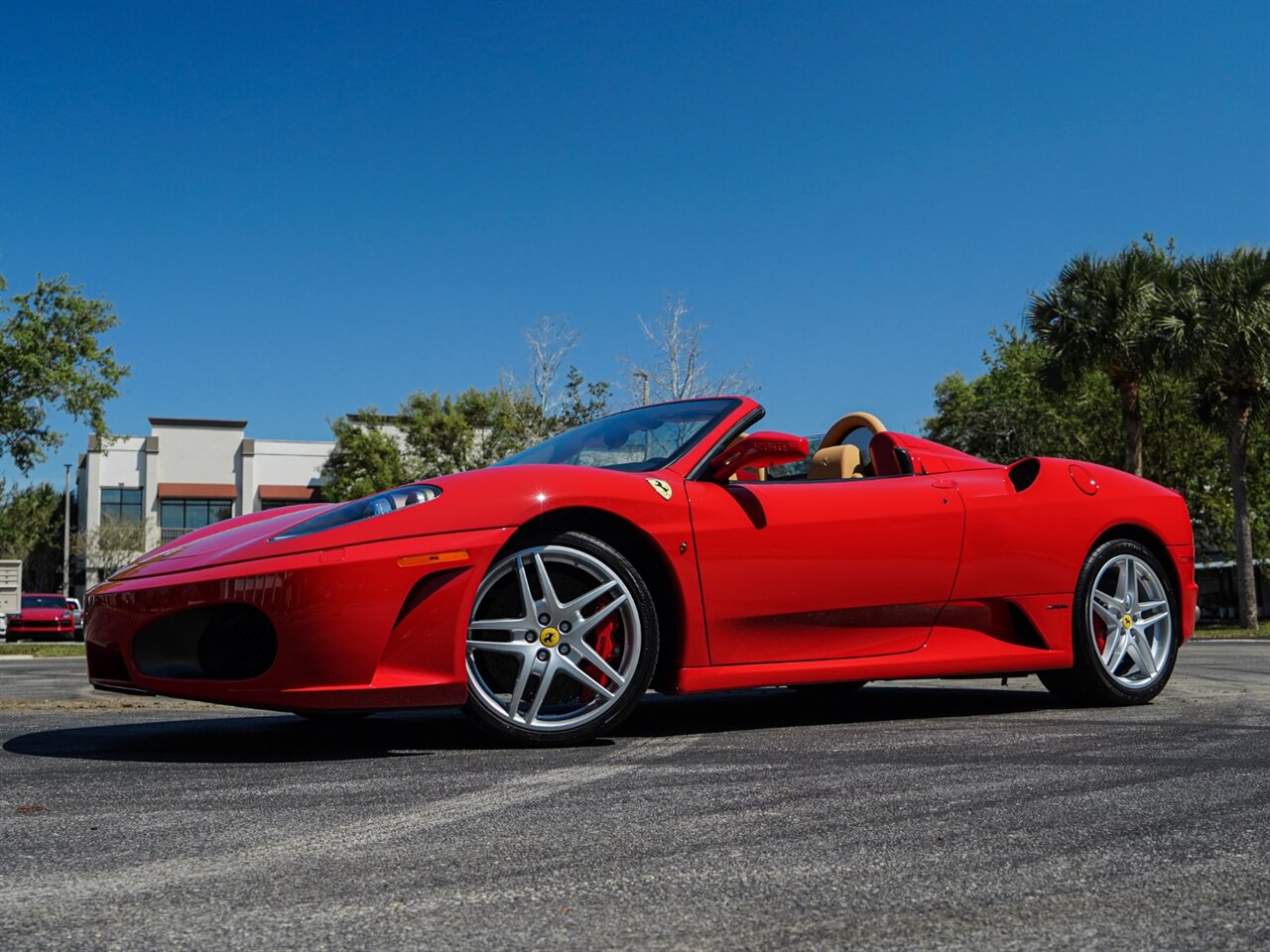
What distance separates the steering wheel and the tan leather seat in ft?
0.40

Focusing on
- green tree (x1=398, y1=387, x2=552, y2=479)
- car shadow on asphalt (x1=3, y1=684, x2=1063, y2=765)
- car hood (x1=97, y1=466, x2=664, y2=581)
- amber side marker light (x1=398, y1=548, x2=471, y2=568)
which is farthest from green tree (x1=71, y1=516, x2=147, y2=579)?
amber side marker light (x1=398, y1=548, x2=471, y2=568)

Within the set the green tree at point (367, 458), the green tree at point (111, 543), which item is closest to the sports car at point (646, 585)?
the green tree at point (367, 458)

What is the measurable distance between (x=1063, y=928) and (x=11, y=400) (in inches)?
1237

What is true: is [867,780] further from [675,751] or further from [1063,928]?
[1063,928]

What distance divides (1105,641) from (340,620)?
11.5 feet

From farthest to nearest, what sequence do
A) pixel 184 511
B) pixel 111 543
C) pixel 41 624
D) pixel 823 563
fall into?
pixel 184 511, pixel 111 543, pixel 41 624, pixel 823 563

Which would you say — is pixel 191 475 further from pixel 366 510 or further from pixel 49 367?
pixel 366 510

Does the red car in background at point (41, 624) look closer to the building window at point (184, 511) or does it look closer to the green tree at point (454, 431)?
the green tree at point (454, 431)

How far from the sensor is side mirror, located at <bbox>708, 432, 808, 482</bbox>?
14.1 ft

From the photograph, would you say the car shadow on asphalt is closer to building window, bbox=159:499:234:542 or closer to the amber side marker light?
the amber side marker light

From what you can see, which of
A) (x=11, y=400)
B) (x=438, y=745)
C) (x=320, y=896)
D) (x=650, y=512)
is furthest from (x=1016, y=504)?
(x=11, y=400)

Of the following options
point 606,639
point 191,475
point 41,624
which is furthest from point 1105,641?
point 191,475

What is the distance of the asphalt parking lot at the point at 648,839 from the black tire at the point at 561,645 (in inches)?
5.5

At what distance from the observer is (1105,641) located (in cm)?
550
